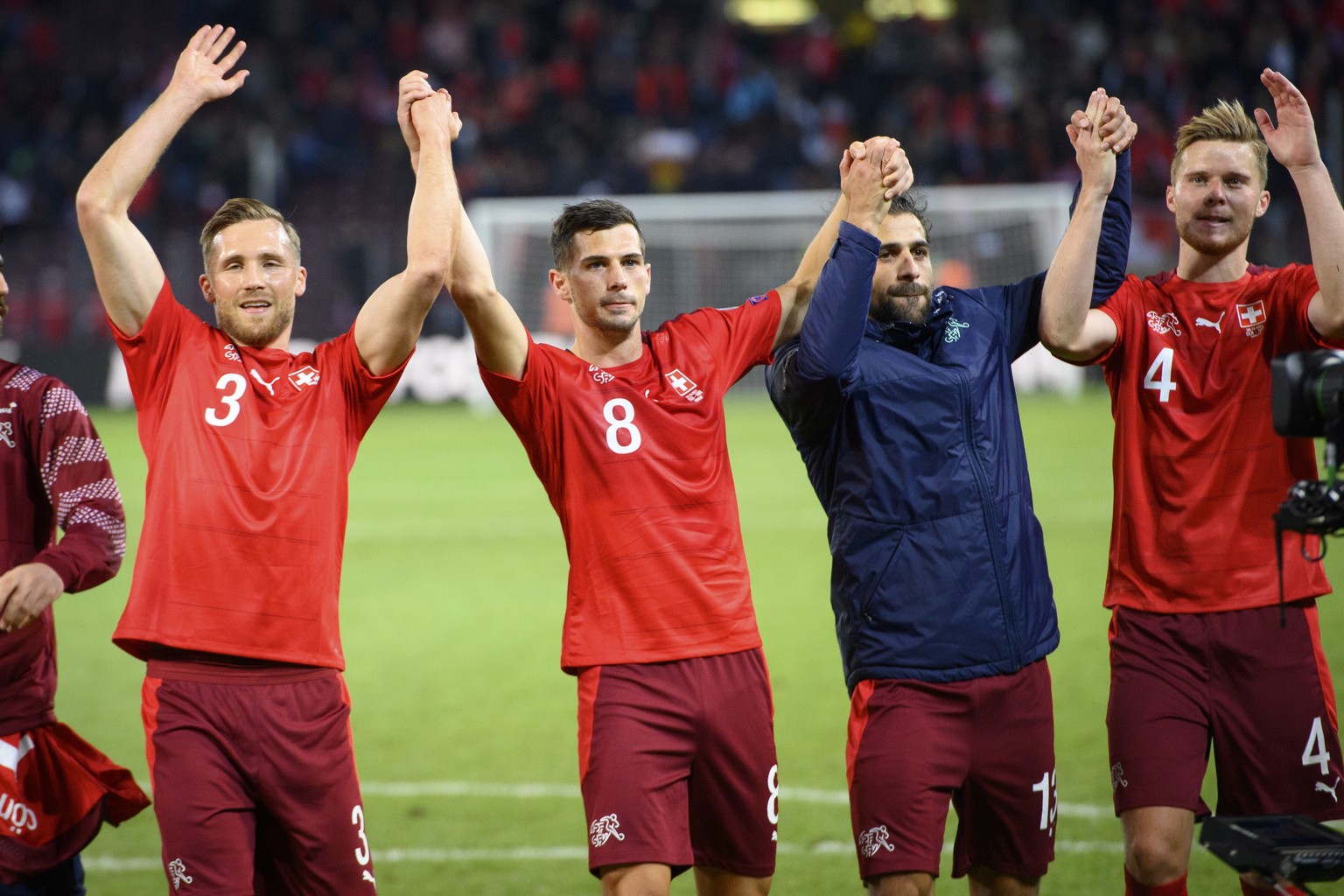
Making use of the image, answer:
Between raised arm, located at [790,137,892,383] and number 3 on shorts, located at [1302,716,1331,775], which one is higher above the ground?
raised arm, located at [790,137,892,383]

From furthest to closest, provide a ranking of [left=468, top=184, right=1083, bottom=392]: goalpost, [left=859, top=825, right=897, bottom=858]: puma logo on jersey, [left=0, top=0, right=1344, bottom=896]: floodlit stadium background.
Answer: [left=468, top=184, right=1083, bottom=392]: goalpost
[left=0, top=0, right=1344, bottom=896]: floodlit stadium background
[left=859, top=825, right=897, bottom=858]: puma logo on jersey

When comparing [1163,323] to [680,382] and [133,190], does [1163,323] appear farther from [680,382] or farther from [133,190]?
[133,190]

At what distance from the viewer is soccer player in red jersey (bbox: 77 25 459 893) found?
3.83 meters

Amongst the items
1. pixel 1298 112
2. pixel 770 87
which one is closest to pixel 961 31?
pixel 770 87

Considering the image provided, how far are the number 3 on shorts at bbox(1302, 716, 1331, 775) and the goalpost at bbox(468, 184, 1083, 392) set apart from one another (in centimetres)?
1549

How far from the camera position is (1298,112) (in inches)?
170

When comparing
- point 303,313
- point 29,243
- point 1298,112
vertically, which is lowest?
point 1298,112

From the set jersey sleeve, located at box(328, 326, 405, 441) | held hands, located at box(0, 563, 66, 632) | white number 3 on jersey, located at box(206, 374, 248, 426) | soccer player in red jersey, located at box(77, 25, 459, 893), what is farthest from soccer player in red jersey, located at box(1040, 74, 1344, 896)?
held hands, located at box(0, 563, 66, 632)

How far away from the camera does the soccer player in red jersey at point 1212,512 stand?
4312 mm

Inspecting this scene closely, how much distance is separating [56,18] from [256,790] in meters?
28.8

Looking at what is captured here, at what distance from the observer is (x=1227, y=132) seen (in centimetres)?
457

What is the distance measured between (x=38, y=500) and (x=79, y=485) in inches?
7.3

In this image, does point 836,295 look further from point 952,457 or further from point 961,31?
point 961,31

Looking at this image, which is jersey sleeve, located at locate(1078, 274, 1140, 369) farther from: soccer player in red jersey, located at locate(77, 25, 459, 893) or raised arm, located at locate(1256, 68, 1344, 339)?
soccer player in red jersey, located at locate(77, 25, 459, 893)
